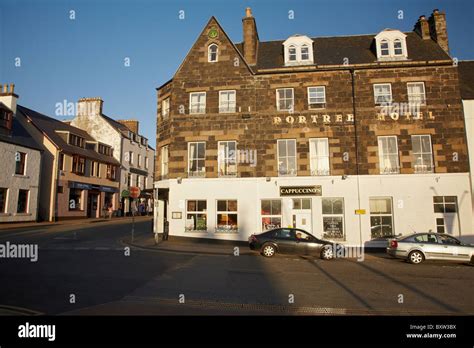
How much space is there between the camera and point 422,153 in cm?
1959

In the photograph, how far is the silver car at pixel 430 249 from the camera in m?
14.3

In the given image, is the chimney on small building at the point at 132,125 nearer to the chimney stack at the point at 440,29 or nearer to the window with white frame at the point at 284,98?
the window with white frame at the point at 284,98

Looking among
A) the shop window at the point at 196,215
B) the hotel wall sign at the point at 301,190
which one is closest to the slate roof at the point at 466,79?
the hotel wall sign at the point at 301,190

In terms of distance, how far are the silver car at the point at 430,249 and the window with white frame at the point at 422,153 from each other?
5.86 metres

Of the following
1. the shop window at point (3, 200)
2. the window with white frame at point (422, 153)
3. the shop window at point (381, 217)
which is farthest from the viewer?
the shop window at point (3, 200)

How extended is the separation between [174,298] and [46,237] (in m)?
16.5

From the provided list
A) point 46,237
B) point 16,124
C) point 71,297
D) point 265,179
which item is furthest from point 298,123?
point 16,124

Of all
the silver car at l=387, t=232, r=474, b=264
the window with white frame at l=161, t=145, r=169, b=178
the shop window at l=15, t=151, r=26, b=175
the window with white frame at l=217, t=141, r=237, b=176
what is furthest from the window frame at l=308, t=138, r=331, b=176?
the shop window at l=15, t=151, r=26, b=175

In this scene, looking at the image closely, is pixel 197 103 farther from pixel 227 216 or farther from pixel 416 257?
pixel 416 257

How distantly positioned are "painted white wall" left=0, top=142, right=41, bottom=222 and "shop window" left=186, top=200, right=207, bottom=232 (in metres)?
18.1

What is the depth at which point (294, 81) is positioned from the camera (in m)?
Result: 21.0

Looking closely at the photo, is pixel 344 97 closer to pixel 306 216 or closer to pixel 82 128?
pixel 306 216

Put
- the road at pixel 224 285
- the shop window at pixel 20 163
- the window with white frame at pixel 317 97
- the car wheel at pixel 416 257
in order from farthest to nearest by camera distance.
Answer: the shop window at pixel 20 163, the window with white frame at pixel 317 97, the car wheel at pixel 416 257, the road at pixel 224 285

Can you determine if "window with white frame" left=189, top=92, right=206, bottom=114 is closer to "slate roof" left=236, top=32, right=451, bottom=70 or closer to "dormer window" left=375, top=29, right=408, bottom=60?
"slate roof" left=236, top=32, right=451, bottom=70
